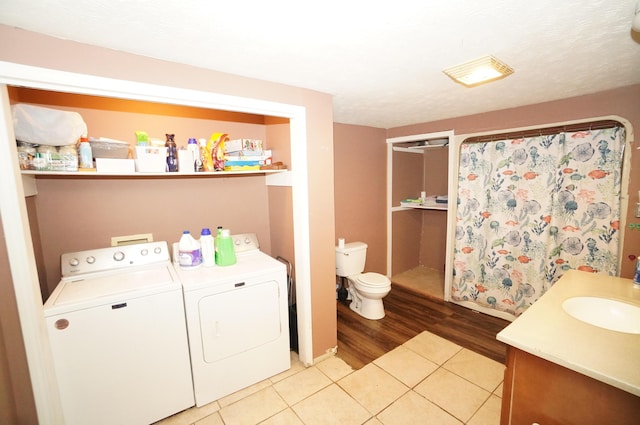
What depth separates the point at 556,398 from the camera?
104 cm

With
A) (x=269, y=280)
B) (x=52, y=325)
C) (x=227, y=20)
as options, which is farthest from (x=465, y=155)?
(x=52, y=325)

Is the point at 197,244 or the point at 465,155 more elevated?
the point at 465,155

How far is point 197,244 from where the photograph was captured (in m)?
2.01

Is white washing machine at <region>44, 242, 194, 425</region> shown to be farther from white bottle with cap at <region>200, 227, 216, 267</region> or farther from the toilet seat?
the toilet seat

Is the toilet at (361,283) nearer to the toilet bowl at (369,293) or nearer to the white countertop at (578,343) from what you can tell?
the toilet bowl at (369,293)

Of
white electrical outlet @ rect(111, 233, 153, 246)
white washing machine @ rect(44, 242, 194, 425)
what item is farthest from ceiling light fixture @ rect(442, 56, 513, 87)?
white electrical outlet @ rect(111, 233, 153, 246)

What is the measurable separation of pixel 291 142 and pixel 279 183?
44cm

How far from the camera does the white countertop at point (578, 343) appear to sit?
2.99 ft

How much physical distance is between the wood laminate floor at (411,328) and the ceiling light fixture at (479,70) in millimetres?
2172

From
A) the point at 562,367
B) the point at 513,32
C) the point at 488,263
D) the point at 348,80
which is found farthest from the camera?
the point at 488,263

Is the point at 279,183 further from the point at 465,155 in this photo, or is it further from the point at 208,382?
the point at 465,155

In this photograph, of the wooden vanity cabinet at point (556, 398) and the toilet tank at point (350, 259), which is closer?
the wooden vanity cabinet at point (556, 398)

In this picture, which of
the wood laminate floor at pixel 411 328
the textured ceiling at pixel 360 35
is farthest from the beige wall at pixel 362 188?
the textured ceiling at pixel 360 35

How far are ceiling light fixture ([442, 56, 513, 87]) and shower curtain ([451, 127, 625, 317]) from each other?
1.42 m
